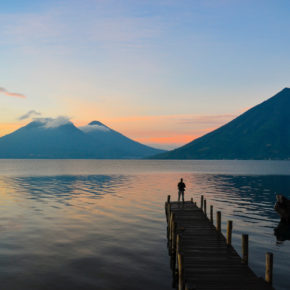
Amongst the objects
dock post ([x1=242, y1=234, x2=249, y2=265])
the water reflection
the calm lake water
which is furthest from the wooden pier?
the water reflection

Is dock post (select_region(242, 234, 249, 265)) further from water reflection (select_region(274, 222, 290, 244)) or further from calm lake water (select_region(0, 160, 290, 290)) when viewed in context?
water reflection (select_region(274, 222, 290, 244))

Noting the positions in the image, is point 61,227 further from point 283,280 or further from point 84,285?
point 283,280

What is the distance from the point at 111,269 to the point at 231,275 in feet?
25.7

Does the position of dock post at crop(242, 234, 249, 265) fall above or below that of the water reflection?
above

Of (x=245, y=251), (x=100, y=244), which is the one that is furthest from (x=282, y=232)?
(x=100, y=244)

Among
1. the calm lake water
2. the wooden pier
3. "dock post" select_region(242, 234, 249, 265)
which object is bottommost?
the calm lake water

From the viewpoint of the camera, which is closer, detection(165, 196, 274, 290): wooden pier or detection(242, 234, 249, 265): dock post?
detection(165, 196, 274, 290): wooden pier

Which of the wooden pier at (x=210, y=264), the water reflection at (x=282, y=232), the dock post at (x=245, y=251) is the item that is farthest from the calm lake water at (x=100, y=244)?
the dock post at (x=245, y=251)

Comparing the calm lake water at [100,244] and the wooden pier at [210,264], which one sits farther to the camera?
the calm lake water at [100,244]

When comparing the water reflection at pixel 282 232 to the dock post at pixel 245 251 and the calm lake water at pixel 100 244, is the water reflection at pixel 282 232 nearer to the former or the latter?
the calm lake water at pixel 100 244

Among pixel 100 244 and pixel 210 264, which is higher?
pixel 210 264

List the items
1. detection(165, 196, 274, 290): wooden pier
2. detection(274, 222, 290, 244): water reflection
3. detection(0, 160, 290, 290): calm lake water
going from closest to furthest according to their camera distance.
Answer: detection(165, 196, 274, 290): wooden pier, detection(0, 160, 290, 290): calm lake water, detection(274, 222, 290, 244): water reflection

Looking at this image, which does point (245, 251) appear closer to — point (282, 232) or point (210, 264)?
point (210, 264)

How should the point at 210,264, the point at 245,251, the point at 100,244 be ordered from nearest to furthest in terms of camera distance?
the point at 210,264 → the point at 245,251 → the point at 100,244
